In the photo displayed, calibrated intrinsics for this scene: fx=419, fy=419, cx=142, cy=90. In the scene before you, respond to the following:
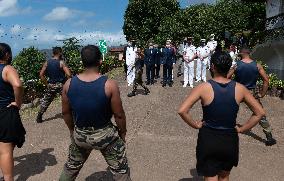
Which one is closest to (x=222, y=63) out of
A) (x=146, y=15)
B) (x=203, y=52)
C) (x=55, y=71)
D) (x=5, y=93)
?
(x=5, y=93)

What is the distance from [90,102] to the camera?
166 inches

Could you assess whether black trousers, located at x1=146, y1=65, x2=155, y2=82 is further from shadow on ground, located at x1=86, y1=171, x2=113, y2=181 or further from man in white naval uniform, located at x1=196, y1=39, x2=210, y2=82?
shadow on ground, located at x1=86, y1=171, x2=113, y2=181

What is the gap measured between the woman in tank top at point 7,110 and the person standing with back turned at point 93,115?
1.02 metres

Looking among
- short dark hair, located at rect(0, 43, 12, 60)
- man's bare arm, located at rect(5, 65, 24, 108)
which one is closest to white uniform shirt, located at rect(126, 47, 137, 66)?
short dark hair, located at rect(0, 43, 12, 60)

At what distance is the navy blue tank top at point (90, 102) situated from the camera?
4.19 m

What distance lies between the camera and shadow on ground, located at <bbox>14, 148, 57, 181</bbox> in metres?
6.71

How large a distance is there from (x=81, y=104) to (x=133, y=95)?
30.1ft

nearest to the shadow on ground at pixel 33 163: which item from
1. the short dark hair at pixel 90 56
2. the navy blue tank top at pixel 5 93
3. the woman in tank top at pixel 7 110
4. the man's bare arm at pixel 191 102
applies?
the woman in tank top at pixel 7 110

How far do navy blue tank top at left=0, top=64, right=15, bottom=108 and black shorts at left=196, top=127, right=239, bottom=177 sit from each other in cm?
243

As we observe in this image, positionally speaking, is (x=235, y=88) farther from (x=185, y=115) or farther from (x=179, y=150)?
(x=179, y=150)

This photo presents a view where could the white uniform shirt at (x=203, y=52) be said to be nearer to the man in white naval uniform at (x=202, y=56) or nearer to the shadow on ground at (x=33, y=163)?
the man in white naval uniform at (x=202, y=56)

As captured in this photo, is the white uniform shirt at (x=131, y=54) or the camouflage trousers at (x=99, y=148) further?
the white uniform shirt at (x=131, y=54)

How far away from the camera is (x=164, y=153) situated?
25.5ft

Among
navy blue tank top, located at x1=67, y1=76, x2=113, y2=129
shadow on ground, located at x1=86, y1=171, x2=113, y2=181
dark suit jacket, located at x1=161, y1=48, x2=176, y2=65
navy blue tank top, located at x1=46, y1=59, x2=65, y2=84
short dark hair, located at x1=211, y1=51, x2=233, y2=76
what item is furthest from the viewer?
dark suit jacket, located at x1=161, y1=48, x2=176, y2=65
